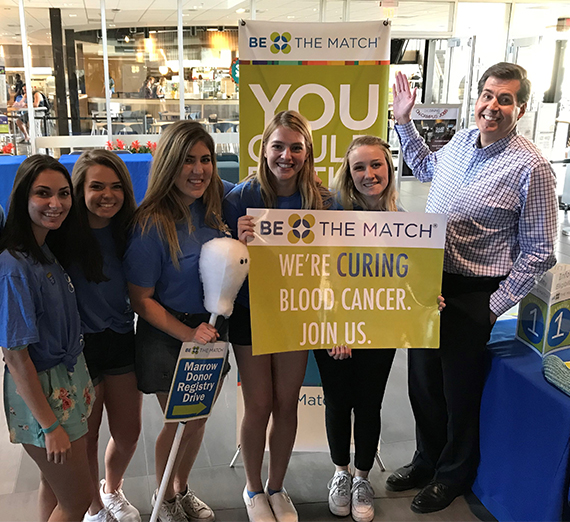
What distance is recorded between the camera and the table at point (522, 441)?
178 cm

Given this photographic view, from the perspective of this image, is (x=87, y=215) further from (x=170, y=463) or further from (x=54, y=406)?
(x=170, y=463)

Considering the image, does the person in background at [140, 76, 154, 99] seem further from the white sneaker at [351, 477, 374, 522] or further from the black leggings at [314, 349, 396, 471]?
the white sneaker at [351, 477, 374, 522]

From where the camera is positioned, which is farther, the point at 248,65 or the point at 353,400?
the point at 248,65

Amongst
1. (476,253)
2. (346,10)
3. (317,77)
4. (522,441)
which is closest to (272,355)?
(476,253)

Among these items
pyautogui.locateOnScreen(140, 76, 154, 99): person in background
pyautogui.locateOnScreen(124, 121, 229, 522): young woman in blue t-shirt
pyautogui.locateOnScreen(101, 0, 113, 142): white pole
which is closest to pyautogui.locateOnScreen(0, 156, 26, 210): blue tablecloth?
pyautogui.locateOnScreen(101, 0, 113, 142): white pole

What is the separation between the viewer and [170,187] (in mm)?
1692

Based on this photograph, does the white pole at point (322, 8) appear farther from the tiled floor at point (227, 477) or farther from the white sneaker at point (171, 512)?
the white sneaker at point (171, 512)

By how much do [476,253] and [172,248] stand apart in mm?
1127

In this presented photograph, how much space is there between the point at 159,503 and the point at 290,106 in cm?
166

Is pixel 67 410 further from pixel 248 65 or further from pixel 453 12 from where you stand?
pixel 453 12

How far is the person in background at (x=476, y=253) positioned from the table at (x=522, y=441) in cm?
8

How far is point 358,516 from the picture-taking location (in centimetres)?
214

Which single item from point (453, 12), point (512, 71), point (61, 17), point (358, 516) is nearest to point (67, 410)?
point (358, 516)

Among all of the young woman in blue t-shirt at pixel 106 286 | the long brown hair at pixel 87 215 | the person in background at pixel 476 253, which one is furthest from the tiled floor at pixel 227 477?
the long brown hair at pixel 87 215
